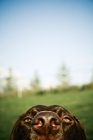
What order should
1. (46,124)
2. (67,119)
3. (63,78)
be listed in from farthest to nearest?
1. (63,78)
2. (67,119)
3. (46,124)

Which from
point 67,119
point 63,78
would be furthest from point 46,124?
point 63,78

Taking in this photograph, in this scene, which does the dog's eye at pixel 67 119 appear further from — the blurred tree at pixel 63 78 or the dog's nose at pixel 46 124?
the blurred tree at pixel 63 78

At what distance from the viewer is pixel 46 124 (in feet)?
5.35

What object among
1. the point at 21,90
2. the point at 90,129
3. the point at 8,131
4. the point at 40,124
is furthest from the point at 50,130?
the point at 21,90

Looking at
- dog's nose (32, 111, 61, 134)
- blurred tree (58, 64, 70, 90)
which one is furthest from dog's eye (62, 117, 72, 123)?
blurred tree (58, 64, 70, 90)

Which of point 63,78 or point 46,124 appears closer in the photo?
point 46,124

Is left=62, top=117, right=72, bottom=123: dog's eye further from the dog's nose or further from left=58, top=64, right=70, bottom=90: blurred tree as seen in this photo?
left=58, top=64, right=70, bottom=90: blurred tree

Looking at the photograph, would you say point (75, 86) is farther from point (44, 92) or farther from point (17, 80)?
point (17, 80)

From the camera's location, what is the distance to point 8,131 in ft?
18.4

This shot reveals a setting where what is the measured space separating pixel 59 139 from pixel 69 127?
1.35 feet

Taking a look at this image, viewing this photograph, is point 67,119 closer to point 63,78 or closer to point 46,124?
point 46,124

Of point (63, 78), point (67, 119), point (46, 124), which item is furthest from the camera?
point (63, 78)

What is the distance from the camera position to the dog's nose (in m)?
1.64

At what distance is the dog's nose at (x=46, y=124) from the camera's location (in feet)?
5.37
